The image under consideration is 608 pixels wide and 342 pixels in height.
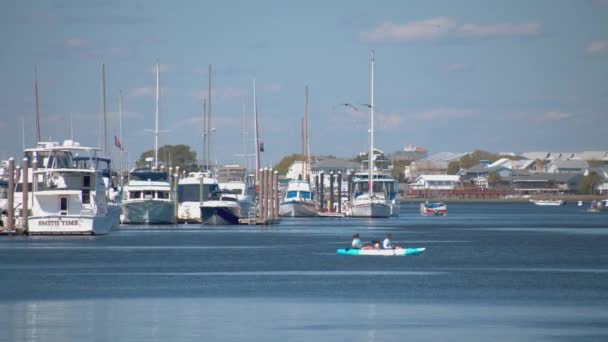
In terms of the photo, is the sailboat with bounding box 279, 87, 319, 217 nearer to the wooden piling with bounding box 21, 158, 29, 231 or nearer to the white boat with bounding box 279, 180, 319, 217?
the white boat with bounding box 279, 180, 319, 217

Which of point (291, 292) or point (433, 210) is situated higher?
point (433, 210)

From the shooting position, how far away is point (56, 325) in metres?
36.5

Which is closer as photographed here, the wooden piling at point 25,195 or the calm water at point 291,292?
the calm water at point 291,292

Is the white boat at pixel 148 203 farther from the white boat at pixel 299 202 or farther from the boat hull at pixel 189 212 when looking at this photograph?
the white boat at pixel 299 202

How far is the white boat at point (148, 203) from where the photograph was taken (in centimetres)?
10131

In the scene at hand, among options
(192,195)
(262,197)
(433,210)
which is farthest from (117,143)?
(433,210)

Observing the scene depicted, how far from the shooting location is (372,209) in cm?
12656

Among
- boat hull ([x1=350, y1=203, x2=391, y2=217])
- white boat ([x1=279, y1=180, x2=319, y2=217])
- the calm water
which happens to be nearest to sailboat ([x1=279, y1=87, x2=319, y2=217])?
white boat ([x1=279, y1=180, x2=319, y2=217])

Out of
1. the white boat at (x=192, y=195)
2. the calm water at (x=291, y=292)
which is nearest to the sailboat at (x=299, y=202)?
the white boat at (x=192, y=195)

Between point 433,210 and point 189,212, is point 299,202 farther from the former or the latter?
point 433,210

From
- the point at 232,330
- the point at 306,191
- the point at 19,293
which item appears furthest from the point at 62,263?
the point at 306,191

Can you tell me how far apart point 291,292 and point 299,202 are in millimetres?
92381

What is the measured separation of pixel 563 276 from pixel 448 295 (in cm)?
1180

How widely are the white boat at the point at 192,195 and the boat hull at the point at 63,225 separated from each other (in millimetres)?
31861
